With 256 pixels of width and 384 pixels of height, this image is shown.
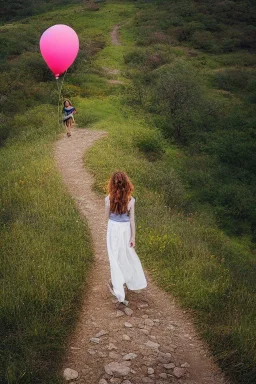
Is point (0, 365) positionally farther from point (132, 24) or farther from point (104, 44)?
point (132, 24)

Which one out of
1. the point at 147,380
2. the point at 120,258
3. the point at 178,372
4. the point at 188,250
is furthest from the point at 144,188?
the point at 147,380

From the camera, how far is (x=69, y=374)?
523 cm

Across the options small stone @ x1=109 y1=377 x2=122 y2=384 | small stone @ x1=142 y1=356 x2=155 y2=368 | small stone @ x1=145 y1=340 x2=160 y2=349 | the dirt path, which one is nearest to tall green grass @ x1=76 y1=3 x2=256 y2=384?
the dirt path

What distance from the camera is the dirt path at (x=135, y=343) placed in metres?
5.37

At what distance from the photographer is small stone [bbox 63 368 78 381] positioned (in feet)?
17.0

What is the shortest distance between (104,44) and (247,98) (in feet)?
69.7

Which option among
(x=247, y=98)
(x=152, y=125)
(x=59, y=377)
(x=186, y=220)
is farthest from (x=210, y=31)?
(x=59, y=377)

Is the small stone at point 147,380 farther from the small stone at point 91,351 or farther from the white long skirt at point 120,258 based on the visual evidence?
the white long skirt at point 120,258

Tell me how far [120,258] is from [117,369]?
1.92m

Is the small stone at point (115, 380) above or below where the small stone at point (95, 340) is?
above

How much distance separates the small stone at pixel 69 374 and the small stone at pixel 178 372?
140 cm

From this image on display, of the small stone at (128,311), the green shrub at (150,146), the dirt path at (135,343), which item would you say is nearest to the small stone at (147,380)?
the dirt path at (135,343)

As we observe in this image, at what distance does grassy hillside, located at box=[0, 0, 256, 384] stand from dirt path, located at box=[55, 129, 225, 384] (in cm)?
25

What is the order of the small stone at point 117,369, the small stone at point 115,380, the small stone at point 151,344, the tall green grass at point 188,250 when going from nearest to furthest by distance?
the small stone at point 115,380
the small stone at point 117,369
the small stone at point 151,344
the tall green grass at point 188,250
